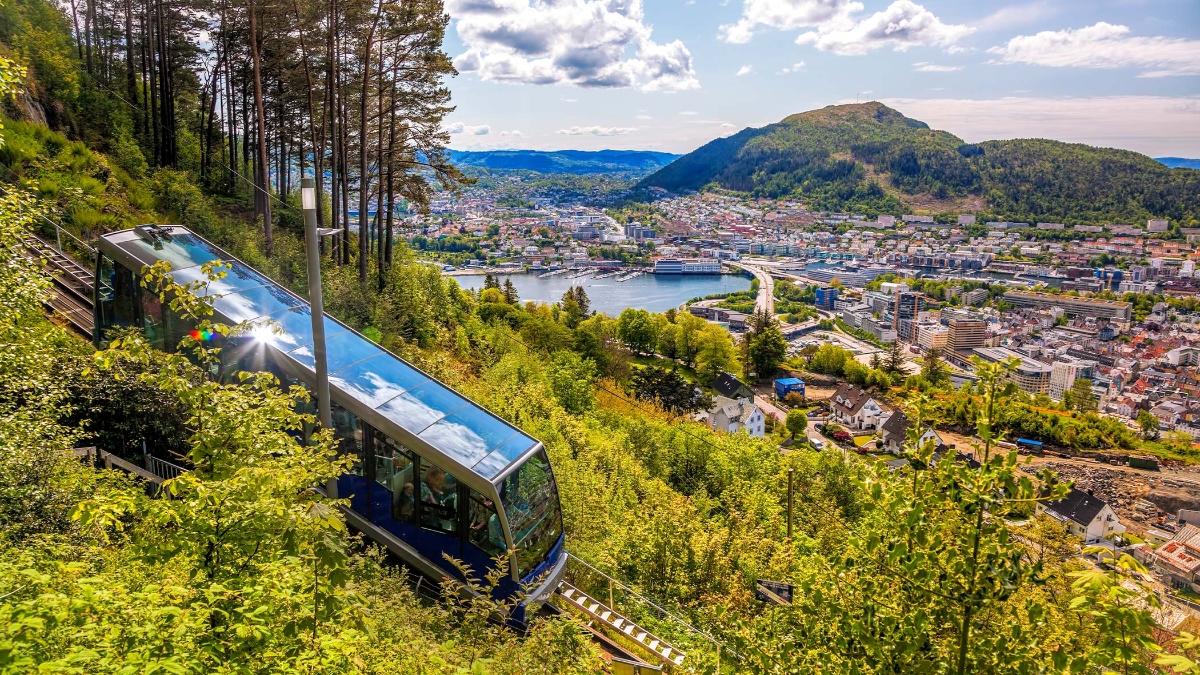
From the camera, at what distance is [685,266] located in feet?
432

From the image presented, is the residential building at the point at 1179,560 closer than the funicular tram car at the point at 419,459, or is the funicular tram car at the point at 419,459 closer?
the funicular tram car at the point at 419,459

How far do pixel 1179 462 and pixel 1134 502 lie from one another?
44.3 ft

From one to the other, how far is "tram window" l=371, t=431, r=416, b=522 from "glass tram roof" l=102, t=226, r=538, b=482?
30cm

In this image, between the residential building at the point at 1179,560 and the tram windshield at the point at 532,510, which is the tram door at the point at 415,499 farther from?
the residential building at the point at 1179,560

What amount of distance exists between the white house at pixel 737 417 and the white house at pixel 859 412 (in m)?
8.84

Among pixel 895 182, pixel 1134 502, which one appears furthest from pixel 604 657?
pixel 895 182

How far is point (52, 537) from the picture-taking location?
4406 millimetres

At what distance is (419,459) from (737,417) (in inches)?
1463

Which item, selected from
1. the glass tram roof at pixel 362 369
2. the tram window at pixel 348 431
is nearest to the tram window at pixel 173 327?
the glass tram roof at pixel 362 369

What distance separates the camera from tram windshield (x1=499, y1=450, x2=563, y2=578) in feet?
22.2

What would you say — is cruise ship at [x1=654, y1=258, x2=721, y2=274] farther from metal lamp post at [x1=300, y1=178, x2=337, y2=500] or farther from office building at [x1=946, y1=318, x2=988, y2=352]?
metal lamp post at [x1=300, y1=178, x2=337, y2=500]

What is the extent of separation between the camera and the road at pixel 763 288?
9839cm

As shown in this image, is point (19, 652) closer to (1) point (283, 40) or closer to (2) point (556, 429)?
(2) point (556, 429)

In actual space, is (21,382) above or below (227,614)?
above
